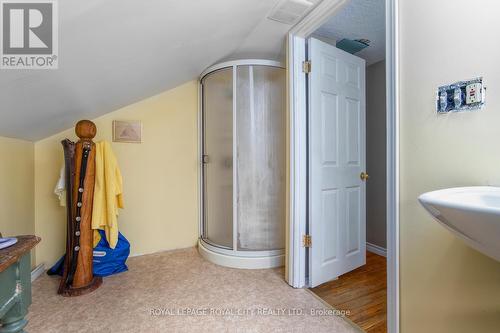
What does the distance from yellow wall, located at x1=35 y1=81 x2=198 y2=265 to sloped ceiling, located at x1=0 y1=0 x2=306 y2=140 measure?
225 millimetres

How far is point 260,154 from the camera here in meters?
2.29

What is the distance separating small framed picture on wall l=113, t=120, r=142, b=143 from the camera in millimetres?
2365

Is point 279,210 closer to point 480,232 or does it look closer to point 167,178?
point 167,178

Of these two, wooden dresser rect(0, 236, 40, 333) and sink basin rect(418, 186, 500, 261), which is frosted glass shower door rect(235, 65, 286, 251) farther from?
wooden dresser rect(0, 236, 40, 333)

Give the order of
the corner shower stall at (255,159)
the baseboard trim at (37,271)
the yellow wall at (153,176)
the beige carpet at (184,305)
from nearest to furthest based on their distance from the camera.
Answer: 1. the beige carpet at (184,305)
2. the baseboard trim at (37,271)
3. the yellow wall at (153,176)
4. the corner shower stall at (255,159)

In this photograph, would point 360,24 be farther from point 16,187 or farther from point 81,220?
point 16,187

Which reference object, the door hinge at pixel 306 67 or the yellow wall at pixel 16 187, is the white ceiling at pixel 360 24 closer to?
the door hinge at pixel 306 67

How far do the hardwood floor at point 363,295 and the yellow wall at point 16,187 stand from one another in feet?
7.51

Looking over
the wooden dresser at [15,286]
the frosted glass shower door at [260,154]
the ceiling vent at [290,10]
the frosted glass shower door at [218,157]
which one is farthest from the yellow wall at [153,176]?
the wooden dresser at [15,286]

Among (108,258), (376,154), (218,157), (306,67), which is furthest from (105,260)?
(376,154)

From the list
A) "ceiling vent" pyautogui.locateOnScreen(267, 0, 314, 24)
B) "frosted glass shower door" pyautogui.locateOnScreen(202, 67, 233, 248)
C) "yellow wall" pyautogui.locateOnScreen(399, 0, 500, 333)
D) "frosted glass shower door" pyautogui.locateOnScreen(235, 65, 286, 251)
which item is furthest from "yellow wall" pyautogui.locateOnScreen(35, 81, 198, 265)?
"yellow wall" pyautogui.locateOnScreen(399, 0, 500, 333)

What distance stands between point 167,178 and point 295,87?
162 cm

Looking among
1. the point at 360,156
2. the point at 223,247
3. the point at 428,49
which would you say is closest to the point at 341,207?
the point at 360,156

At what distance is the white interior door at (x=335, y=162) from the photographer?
72.8 inches
